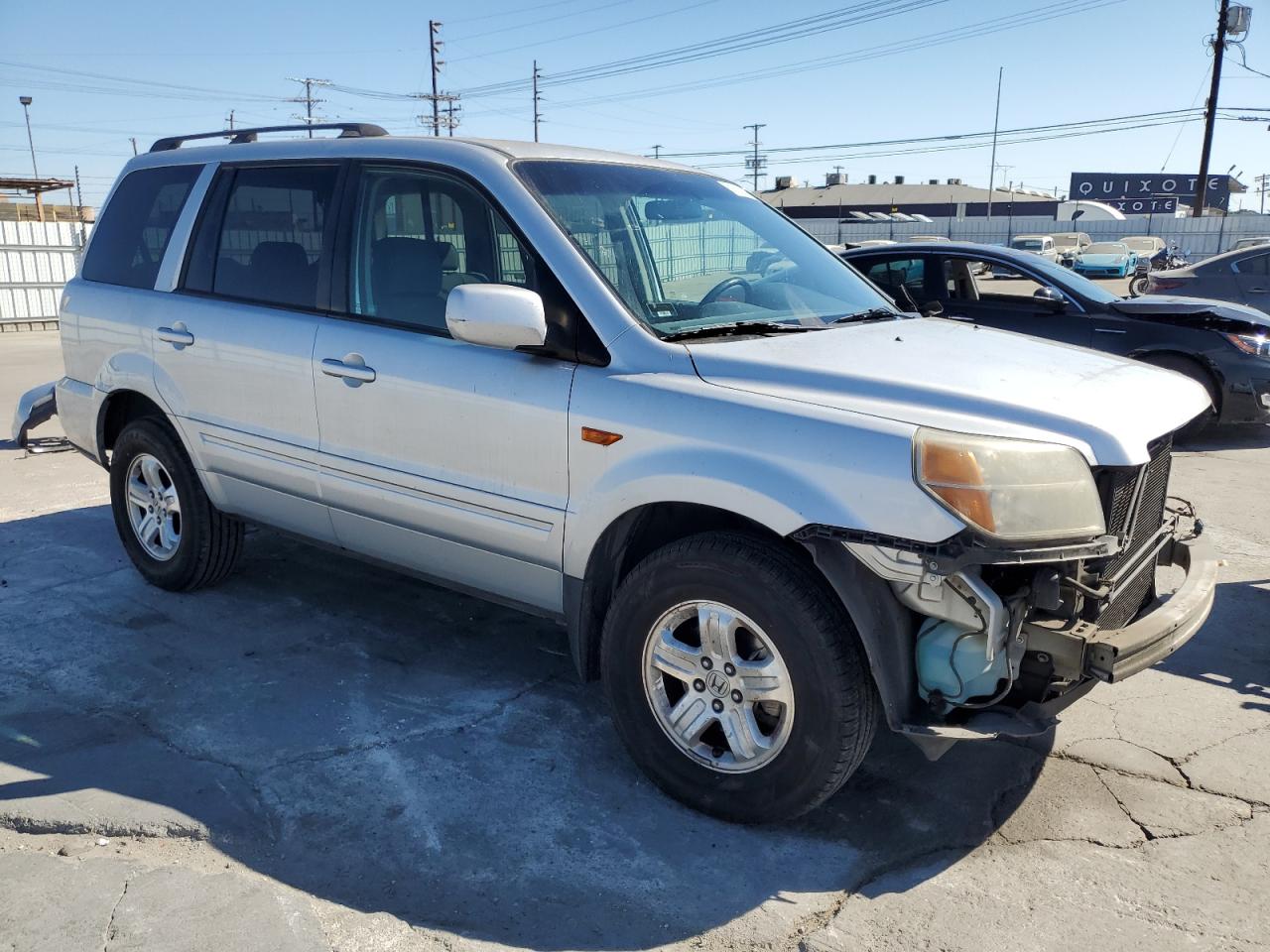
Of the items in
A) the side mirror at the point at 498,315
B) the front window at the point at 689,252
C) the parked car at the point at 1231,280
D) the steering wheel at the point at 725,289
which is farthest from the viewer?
the parked car at the point at 1231,280

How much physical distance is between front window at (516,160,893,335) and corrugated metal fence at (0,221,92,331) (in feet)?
62.5

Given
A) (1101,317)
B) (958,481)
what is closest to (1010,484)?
(958,481)

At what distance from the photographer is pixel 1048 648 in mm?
2818

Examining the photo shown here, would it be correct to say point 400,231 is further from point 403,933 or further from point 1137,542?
point 1137,542

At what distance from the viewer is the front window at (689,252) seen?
3.57 metres

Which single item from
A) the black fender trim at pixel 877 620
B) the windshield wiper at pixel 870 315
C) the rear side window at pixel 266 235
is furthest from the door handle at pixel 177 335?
the black fender trim at pixel 877 620

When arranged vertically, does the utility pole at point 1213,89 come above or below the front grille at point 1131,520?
above

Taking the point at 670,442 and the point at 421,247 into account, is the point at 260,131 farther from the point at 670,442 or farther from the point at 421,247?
the point at 670,442

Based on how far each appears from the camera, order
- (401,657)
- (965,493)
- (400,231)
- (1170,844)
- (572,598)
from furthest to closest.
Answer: (401,657), (400,231), (572,598), (1170,844), (965,493)

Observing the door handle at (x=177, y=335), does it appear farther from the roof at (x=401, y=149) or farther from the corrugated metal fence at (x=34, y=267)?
the corrugated metal fence at (x=34, y=267)

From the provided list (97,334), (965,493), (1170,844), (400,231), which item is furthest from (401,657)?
(1170,844)

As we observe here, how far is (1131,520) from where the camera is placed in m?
3.13

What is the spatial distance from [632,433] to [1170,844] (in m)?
2.01

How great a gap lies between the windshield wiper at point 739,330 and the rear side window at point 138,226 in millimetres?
2748
